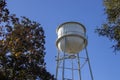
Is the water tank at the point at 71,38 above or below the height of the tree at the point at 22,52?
above

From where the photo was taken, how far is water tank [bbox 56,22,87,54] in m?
23.4

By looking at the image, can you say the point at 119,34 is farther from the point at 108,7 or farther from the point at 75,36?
the point at 75,36

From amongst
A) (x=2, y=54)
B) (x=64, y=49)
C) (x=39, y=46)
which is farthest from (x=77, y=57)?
(x=2, y=54)

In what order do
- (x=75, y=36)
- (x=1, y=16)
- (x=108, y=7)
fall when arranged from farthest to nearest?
(x=75, y=36) < (x=108, y=7) < (x=1, y=16)

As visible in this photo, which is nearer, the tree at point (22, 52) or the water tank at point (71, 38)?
the tree at point (22, 52)

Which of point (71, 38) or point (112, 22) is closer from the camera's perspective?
point (112, 22)

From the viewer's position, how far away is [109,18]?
658 inches

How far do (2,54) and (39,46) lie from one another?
224cm

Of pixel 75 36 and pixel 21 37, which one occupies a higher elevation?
pixel 75 36

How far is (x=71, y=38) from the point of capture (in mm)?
23375

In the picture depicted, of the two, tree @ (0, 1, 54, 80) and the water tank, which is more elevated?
the water tank

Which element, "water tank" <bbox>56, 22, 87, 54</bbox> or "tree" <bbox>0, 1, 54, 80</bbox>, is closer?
"tree" <bbox>0, 1, 54, 80</bbox>

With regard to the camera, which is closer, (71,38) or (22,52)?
(22,52)

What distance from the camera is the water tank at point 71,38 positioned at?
23.4 m
